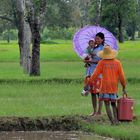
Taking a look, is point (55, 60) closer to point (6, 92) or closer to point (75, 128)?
point (6, 92)

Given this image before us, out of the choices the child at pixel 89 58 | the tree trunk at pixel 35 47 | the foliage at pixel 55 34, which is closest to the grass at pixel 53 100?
the child at pixel 89 58

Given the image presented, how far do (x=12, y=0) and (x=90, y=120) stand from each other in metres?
23.3

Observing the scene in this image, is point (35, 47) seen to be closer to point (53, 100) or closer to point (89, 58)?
point (53, 100)

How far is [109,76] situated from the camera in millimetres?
11328

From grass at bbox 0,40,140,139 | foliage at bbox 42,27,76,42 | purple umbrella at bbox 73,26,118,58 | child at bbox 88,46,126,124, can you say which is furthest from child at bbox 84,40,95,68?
foliage at bbox 42,27,76,42

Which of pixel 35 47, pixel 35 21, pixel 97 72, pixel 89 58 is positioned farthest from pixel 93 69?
pixel 35 47

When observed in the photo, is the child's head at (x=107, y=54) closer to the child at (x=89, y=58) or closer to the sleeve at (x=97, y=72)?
the sleeve at (x=97, y=72)

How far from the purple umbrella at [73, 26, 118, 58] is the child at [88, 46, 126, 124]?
2.06 m

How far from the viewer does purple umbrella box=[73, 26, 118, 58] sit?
1350cm

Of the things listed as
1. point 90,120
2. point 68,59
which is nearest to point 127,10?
point 68,59

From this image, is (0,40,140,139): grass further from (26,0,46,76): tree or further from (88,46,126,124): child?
(26,0,46,76): tree

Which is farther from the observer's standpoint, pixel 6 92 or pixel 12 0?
pixel 12 0

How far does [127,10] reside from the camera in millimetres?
66375

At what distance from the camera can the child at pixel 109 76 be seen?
37.2 feet
